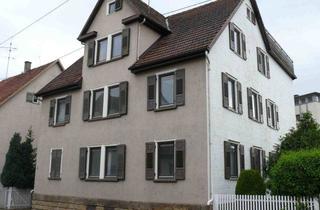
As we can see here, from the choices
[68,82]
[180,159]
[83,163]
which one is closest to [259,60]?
[180,159]

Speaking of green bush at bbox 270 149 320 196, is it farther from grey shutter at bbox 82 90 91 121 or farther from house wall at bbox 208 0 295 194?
grey shutter at bbox 82 90 91 121

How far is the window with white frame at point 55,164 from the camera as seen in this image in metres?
21.6

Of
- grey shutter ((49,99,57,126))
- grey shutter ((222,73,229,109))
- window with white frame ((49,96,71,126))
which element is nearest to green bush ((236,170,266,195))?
grey shutter ((222,73,229,109))

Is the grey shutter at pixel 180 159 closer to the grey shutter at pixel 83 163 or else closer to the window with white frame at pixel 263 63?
the grey shutter at pixel 83 163

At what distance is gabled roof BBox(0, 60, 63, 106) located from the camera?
28781 millimetres

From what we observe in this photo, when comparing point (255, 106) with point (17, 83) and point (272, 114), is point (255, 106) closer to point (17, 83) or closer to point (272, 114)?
point (272, 114)

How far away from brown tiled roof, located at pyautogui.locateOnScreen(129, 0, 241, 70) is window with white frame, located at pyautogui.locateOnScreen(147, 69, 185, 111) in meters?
0.76

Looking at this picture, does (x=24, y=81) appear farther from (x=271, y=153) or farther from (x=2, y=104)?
(x=271, y=153)

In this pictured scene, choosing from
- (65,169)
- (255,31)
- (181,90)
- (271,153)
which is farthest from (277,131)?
(65,169)

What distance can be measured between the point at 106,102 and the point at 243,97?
22.4ft

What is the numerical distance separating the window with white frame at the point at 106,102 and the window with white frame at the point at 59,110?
1.72m

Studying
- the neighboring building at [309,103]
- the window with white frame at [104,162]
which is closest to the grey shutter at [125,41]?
the window with white frame at [104,162]

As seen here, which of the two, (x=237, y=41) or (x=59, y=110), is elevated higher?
(x=237, y=41)

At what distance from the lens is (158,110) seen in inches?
680
